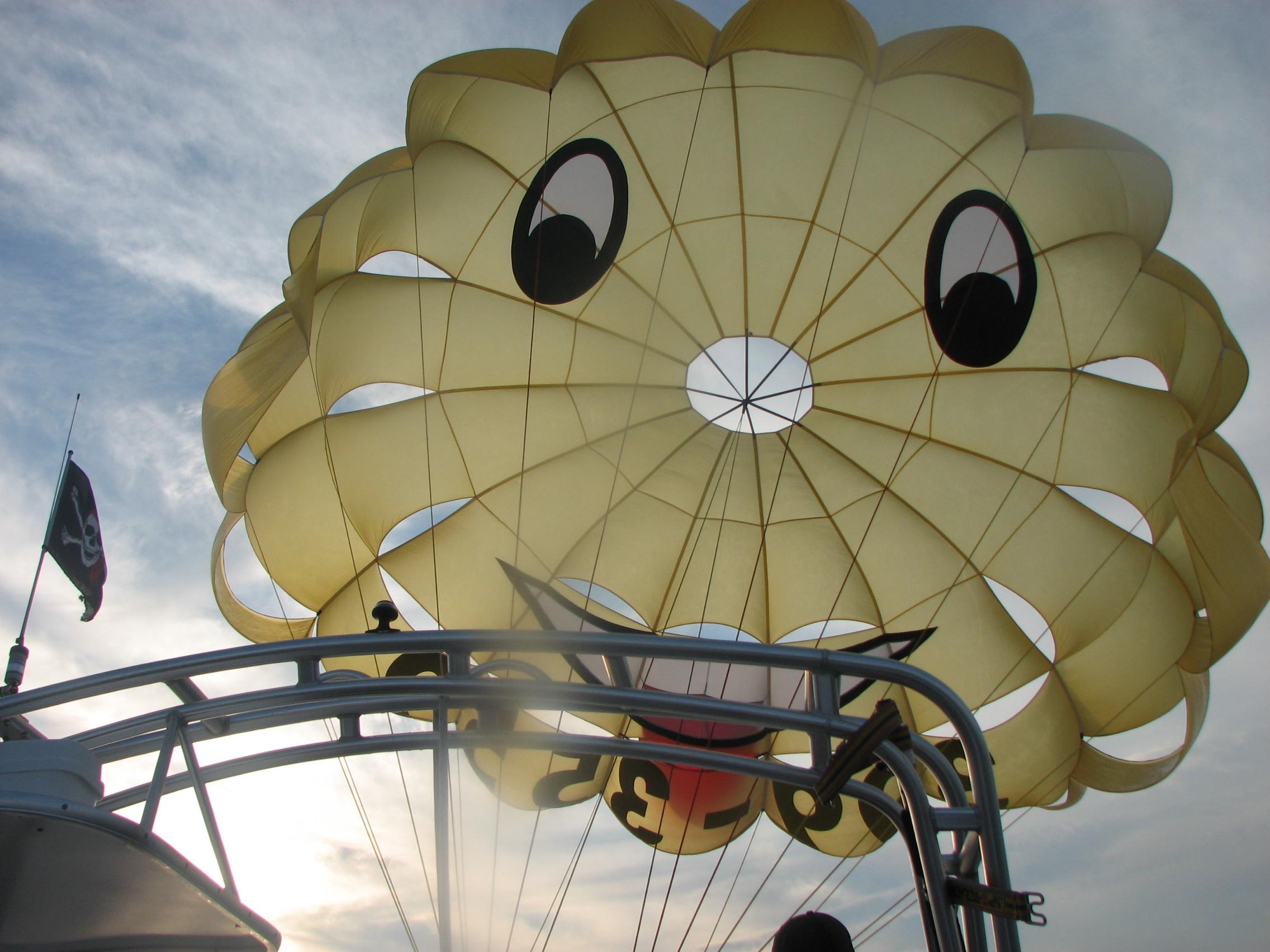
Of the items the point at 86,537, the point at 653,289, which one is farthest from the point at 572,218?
the point at 86,537

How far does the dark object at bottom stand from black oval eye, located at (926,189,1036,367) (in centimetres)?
414

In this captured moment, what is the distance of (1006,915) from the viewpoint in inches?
156

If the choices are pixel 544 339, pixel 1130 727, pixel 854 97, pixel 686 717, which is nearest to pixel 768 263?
pixel 854 97

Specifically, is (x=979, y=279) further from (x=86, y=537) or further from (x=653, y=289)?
(x=86, y=537)

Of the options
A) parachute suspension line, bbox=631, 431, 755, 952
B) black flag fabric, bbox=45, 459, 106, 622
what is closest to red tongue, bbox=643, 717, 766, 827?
parachute suspension line, bbox=631, 431, 755, 952

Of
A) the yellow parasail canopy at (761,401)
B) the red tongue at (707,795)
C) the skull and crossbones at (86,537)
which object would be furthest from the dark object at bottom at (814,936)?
the skull and crossbones at (86,537)

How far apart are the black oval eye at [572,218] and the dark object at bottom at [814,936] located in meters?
4.28

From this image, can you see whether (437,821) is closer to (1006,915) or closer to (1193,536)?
(1006,915)

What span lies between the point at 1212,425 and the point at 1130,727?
242 cm

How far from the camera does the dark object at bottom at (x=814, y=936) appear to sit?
4.15 meters

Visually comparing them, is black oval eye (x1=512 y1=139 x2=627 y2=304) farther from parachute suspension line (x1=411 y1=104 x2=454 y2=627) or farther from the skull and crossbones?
the skull and crossbones

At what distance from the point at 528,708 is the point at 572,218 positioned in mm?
3441

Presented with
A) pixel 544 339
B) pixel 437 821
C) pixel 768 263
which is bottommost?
pixel 437 821

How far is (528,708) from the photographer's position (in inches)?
191
